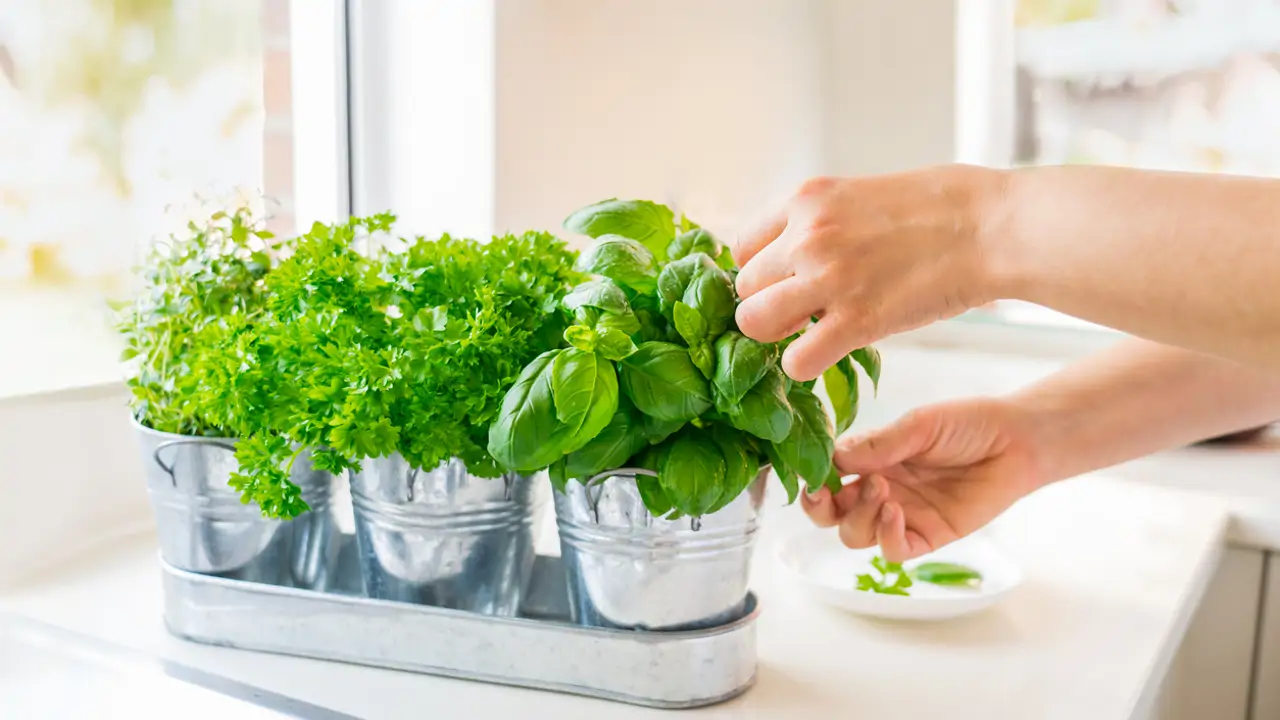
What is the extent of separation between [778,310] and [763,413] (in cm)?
6

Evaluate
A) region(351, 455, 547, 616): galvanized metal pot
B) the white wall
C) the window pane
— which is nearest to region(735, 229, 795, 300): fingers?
region(351, 455, 547, 616): galvanized metal pot

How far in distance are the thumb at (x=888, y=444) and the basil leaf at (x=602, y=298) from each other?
12.8 inches

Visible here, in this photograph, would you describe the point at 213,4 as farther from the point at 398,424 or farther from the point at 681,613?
the point at 681,613

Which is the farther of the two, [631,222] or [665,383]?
[631,222]

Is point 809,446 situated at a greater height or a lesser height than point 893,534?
greater

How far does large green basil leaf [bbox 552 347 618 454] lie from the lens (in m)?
0.61

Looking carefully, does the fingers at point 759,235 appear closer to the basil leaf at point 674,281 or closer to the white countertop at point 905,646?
the basil leaf at point 674,281

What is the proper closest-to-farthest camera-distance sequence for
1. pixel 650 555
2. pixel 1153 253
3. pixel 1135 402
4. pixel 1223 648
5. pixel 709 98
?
pixel 1153 253
pixel 650 555
pixel 1135 402
pixel 1223 648
pixel 709 98

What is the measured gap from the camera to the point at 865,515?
89cm

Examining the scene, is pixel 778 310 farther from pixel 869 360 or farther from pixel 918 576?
pixel 918 576

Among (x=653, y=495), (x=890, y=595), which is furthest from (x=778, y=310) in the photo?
(x=890, y=595)

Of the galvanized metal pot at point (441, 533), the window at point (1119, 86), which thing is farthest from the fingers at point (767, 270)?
the window at point (1119, 86)

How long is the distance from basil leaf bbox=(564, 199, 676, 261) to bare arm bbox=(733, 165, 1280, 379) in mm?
88

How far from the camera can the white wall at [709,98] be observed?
1.41 m
